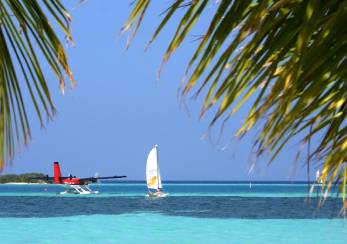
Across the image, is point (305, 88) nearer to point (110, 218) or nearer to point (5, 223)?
point (5, 223)

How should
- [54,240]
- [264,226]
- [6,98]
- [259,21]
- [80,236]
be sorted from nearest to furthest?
[259,21] < [6,98] < [54,240] < [80,236] < [264,226]

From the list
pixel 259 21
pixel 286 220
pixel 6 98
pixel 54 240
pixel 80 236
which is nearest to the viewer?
pixel 259 21

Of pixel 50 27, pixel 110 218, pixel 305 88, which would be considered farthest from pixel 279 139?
pixel 110 218

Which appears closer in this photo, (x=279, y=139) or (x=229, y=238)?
(x=279, y=139)

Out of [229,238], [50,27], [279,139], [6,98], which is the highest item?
[50,27]

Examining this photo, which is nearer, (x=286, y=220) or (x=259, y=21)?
(x=259, y=21)

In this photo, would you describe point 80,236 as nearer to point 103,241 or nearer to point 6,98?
point 103,241

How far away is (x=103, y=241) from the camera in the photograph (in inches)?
1158

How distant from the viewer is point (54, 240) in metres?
28.9

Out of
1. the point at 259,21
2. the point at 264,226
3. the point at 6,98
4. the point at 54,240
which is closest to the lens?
the point at 259,21

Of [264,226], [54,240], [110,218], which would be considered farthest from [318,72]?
[110,218]

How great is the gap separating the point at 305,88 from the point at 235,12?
147mm

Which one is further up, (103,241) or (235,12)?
(235,12)

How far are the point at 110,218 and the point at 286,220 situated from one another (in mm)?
10030
